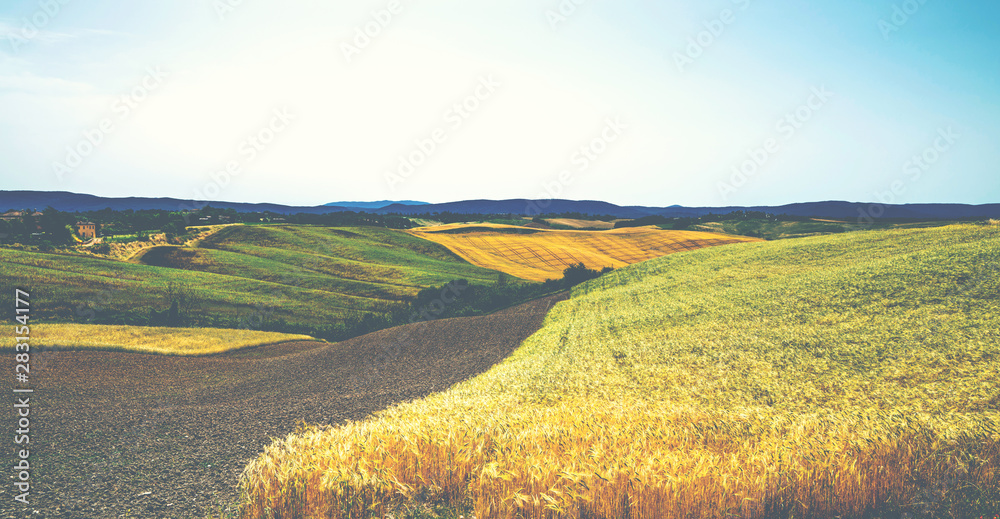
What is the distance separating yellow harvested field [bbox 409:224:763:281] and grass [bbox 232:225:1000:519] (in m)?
40.6

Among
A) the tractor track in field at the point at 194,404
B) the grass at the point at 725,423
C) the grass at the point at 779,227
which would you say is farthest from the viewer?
the grass at the point at 779,227

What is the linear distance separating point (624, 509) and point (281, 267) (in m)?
60.7

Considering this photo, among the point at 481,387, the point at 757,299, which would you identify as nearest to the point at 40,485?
the point at 481,387

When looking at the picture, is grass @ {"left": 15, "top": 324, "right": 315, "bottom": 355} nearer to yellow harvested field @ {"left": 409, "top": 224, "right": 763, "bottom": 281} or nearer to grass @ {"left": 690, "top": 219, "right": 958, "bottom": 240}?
yellow harvested field @ {"left": 409, "top": 224, "right": 763, "bottom": 281}

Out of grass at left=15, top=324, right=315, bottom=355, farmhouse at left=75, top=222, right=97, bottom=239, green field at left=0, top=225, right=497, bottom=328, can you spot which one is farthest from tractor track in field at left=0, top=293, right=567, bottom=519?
farmhouse at left=75, top=222, right=97, bottom=239

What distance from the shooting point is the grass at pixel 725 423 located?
5.60m

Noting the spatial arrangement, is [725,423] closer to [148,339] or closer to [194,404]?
[194,404]

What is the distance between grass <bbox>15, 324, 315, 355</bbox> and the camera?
80.8 ft

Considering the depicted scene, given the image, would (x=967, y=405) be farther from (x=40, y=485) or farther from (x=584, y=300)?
(x=584, y=300)

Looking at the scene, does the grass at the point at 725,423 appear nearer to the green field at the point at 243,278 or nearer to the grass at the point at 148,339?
the grass at the point at 148,339

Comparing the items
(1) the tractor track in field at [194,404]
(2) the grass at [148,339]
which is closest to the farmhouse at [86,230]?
(2) the grass at [148,339]

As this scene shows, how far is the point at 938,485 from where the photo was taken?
568 cm

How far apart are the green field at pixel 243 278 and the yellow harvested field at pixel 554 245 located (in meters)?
6.31

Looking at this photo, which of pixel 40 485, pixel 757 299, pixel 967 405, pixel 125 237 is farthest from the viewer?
pixel 125 237
